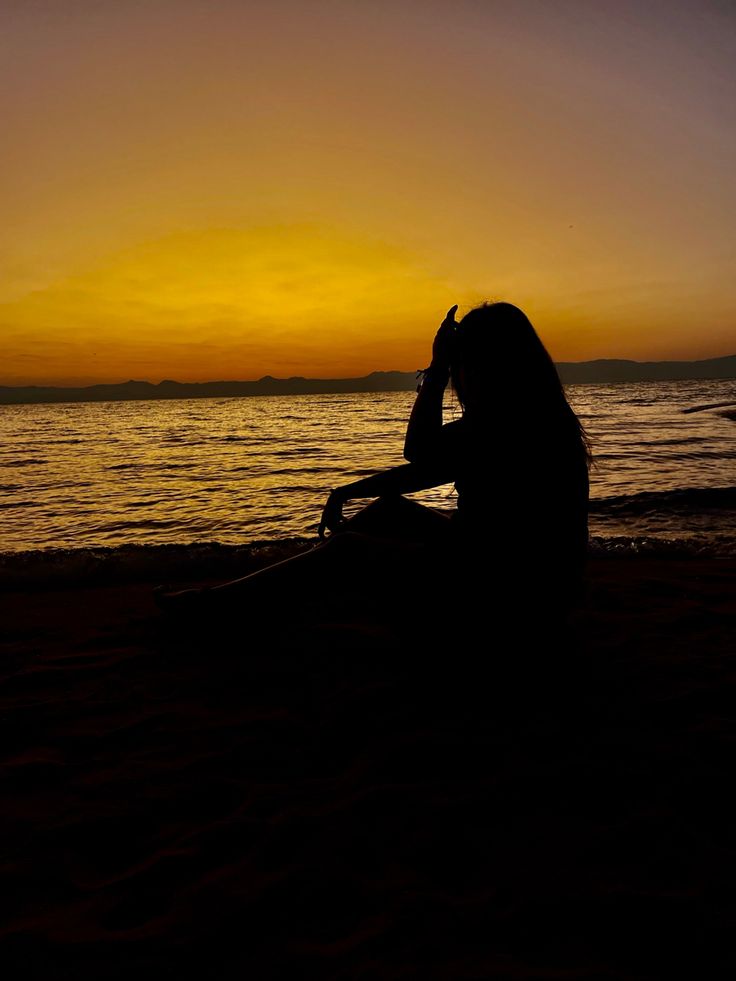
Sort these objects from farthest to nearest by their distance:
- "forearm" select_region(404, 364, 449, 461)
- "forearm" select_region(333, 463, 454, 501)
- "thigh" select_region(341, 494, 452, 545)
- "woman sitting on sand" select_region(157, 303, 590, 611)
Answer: "thigh" select_region(341, 494, 452, 545), "forearm" select_region(404, 364, 449, 461), "forearm" select_region(333, 463, 454, 501), "woman sitting on sand" select_region(157, 303, 590, 611)

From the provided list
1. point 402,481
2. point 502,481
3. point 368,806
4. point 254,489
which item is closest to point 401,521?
point 402,481

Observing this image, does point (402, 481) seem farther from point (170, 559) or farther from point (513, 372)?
point (170, 559)

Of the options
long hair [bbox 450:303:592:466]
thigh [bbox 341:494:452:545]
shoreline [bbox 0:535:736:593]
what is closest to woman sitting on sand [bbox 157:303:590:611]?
long hair [bbox 450:303:592:466]

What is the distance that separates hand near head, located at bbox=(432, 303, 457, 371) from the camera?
322cm

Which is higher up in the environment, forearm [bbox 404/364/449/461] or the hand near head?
the hand near head

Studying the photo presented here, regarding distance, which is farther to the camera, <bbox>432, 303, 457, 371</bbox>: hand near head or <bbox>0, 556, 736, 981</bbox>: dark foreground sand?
<bbox>432, 303, 457, 371</bbox>: hand near head

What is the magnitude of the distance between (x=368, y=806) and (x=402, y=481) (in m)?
1.62

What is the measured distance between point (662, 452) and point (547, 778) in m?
16.8

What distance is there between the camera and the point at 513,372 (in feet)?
9.05

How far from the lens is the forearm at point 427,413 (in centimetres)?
320

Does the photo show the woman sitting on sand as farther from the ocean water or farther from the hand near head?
the ocean water

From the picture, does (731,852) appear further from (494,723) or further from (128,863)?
(128,863)

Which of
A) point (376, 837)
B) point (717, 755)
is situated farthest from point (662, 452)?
point (376, 837)

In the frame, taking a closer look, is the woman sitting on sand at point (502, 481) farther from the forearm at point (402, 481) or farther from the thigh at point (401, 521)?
the thigh at point (401, 521)
